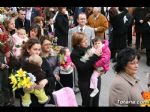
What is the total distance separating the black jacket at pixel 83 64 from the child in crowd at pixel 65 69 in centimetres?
75

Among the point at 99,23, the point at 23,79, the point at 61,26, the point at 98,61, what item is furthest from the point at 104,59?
the point at 61,26

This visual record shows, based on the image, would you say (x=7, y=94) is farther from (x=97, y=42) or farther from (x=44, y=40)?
(x=97, y=42)

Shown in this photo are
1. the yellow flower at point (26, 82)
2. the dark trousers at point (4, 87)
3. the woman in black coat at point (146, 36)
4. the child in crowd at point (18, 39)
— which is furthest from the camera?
the woman in black coat at point (146, 36)

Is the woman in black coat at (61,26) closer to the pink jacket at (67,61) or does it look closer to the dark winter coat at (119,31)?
the dark winter coat at (119,31)

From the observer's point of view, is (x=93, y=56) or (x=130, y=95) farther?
(x=93, y=56)

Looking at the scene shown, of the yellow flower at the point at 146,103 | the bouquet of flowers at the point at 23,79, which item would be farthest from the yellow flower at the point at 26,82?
the yellow flower at the point at 146,103

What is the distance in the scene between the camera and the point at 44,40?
650 centimetres

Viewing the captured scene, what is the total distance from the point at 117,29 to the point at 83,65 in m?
4.10

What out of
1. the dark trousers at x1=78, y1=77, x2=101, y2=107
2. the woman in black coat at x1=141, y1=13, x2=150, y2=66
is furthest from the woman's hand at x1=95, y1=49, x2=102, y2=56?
the woman in black coat at x1=141, y1=13, x2=150, y2=66

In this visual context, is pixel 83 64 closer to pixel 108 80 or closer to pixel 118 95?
pixel 118 95

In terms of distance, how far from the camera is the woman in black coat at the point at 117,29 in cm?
966
